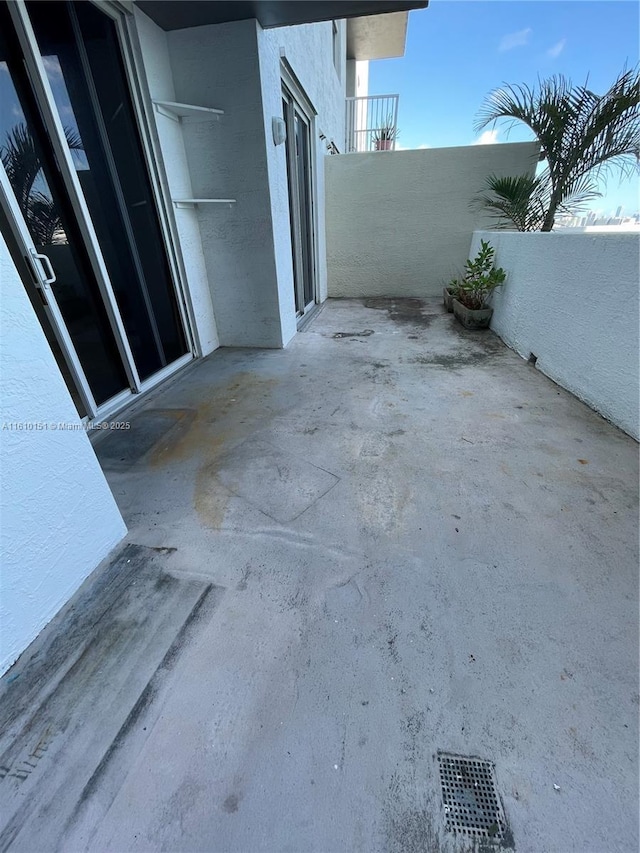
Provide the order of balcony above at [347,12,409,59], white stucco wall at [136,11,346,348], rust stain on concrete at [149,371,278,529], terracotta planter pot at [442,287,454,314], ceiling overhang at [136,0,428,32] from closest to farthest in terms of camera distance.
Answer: rust stain on concrete at [149,371,278,529]
ceiling overhang at [136,0,428,32]
white stucco wall at [136,11,346,348]
terracotta planter pot at [442,287,454,314]
balcony above at [347,12,409,59]

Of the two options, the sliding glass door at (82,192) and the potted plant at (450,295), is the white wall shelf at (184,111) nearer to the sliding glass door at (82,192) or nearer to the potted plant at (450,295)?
the sliding glass door at (82,192)

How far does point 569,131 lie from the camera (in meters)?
3.66

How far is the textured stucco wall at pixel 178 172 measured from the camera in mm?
2689

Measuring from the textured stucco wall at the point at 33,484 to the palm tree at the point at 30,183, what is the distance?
137 centimetres

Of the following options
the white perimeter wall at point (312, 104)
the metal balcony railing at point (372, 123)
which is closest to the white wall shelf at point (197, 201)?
the white perimeter wall at point (312, 104)

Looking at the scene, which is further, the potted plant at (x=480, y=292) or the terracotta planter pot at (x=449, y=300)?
the terracotta planter pot at (x=449, y=300)

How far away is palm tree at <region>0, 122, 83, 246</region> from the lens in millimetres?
1850

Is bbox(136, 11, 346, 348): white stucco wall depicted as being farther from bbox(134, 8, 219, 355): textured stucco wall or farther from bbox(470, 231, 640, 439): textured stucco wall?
bbox(470, 231, 640, 439): textured stucco wall

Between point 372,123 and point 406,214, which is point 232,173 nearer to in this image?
point 406,214

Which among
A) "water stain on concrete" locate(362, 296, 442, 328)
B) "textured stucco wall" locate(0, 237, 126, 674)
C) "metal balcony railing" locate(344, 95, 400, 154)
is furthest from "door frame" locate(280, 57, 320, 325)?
"textured stucco wall" locate(0, 237, 126, 674)

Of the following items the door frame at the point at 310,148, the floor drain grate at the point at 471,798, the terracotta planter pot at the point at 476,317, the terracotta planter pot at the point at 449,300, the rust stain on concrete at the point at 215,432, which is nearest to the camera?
the floor drain grate at the point at 471,798

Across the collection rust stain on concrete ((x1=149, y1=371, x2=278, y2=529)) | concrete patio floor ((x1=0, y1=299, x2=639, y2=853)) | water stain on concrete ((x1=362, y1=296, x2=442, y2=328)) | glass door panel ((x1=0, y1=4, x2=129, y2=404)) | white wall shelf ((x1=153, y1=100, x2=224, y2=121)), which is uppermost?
white wall shelf ((x1=153, y1=100, x2=224, y2=121))

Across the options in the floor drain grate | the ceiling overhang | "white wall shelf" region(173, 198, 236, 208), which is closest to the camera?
the floor drain grate

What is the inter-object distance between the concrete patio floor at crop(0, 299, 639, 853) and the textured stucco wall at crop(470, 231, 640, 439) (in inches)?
16.1
